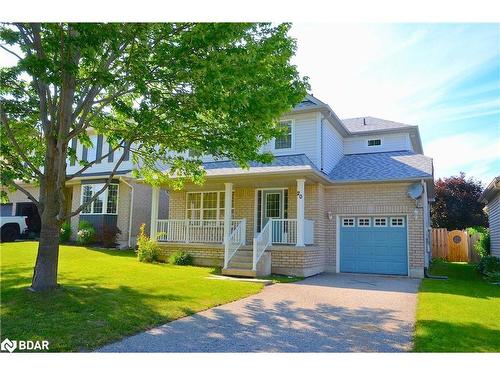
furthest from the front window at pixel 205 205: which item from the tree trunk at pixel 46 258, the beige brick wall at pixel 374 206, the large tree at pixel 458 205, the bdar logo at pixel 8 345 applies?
the large tree at pixel 458 205

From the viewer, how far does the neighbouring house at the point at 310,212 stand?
13.4 meters

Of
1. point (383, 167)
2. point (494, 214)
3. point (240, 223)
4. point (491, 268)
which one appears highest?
point (383, 167)

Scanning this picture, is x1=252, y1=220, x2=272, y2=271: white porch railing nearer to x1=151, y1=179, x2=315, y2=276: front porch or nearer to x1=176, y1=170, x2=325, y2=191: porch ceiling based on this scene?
x1=151, y1=179, x2=315, y2=276: front porch

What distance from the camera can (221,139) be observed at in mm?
8008

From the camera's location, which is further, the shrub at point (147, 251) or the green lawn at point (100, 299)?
the shrub at point (147, 251)

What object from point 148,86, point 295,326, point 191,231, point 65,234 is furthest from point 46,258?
point 65,234

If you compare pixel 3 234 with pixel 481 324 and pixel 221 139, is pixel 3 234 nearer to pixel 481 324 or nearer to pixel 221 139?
pixel 221 139

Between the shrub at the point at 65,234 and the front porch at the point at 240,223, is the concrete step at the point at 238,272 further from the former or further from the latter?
the shrub at the point at 65,234

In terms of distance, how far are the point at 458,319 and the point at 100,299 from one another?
6.88 metres

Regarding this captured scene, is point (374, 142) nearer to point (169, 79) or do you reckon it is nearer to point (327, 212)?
point (327, 212)

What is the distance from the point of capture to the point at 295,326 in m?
6.37

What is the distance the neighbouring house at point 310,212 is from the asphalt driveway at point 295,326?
3855mm

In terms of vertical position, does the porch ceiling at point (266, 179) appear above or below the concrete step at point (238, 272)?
above
